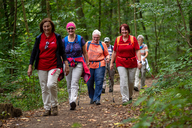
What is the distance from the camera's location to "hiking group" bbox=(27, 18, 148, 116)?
5.33 m

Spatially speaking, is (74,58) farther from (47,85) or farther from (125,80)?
(125,80)

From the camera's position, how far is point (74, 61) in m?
6.16

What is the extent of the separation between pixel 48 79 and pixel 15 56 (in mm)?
4408

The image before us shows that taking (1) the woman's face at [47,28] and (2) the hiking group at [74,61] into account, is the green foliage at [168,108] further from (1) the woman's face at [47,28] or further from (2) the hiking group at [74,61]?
(1) the woman's face at [47,28]

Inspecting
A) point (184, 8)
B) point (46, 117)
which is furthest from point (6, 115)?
point (184, 8)

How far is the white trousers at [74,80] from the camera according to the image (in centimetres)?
600

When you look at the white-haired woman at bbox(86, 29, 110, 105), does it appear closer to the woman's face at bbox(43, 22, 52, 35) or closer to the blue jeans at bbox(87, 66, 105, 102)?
the blue jeans at bbox(87, 66, 105, 102)

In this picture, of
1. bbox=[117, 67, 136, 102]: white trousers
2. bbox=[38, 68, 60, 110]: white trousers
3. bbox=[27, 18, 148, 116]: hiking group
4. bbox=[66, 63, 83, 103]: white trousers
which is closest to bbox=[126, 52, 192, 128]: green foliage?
bbox=[117, 67, 136, 102]: white trousers

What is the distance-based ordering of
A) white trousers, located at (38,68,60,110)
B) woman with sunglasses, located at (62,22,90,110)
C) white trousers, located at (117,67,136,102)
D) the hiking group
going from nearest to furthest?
white trousers, located at (38,68,60,110)
the hiking group
woman with sunglasses, located at (62,22,90,110)
white trousers, located at (117,67,136,102)

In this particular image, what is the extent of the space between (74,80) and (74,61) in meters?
0.55

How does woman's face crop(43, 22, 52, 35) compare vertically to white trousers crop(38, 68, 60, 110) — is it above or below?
above

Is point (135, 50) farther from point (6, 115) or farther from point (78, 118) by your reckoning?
point (6, 115)

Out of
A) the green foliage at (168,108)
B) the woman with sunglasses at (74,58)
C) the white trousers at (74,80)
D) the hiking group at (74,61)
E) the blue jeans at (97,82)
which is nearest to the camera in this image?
the green foliage at (168,108)

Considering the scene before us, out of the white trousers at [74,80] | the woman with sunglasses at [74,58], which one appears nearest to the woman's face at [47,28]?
the woman with sunglasses at [74,58]
